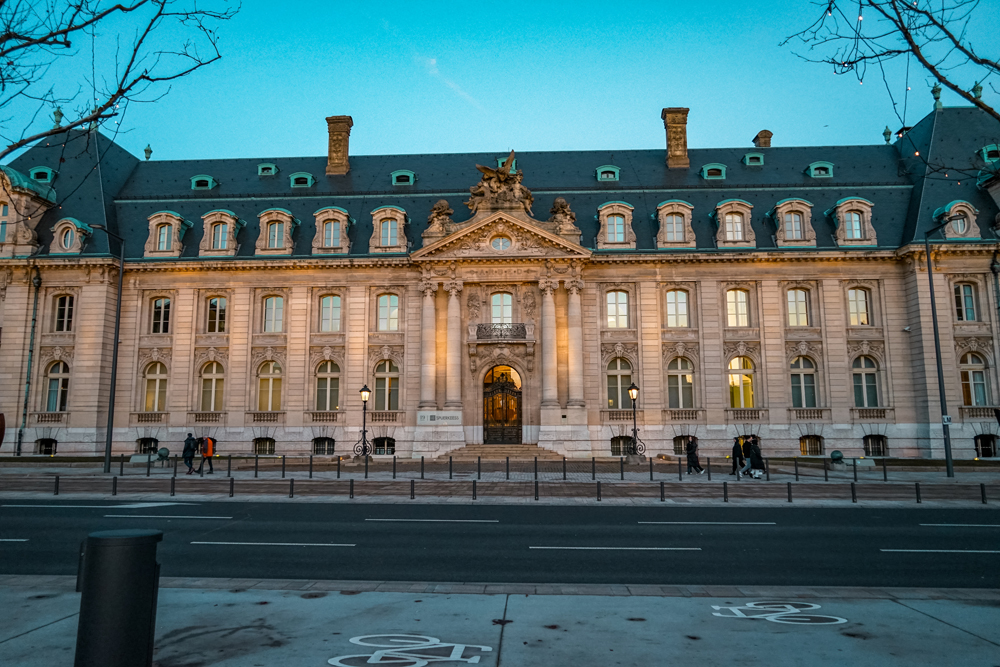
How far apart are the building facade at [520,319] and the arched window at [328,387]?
7.2 inches

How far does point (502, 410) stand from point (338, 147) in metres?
23.2

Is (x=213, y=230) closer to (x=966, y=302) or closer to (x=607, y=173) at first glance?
(x=607, y=173)

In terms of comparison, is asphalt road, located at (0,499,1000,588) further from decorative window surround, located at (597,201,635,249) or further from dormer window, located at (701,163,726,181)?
dormer window, located at (701,163,726,181)

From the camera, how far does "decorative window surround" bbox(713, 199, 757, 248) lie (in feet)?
136

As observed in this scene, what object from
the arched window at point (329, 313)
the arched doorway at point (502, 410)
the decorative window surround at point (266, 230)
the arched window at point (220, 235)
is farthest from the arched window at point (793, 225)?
the arched window at point (220, 235)

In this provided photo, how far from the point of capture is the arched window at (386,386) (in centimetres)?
4191

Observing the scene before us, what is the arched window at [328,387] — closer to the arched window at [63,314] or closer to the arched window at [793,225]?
the arched window at [63,314]

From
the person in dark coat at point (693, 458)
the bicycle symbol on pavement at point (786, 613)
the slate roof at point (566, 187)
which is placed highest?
the slate roof at point (566, 187)

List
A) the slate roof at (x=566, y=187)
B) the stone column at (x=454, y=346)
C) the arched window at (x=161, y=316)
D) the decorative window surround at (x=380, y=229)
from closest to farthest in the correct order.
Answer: the stone column at (x=454, y=346)
the slate roof at (x=566, y=187)
the decorative window surround at (x=380, y=229)
the arched window at (x=161, y=316)

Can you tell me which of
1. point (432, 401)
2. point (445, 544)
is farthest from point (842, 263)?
point (445, 544)

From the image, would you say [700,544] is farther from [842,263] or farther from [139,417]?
[139,417]

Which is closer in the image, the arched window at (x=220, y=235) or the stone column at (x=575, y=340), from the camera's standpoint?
the stone column at (x=575, y=340)

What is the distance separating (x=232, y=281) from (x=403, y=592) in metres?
37.9

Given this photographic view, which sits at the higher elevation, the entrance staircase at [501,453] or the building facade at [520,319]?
the building facade at [520,319]
